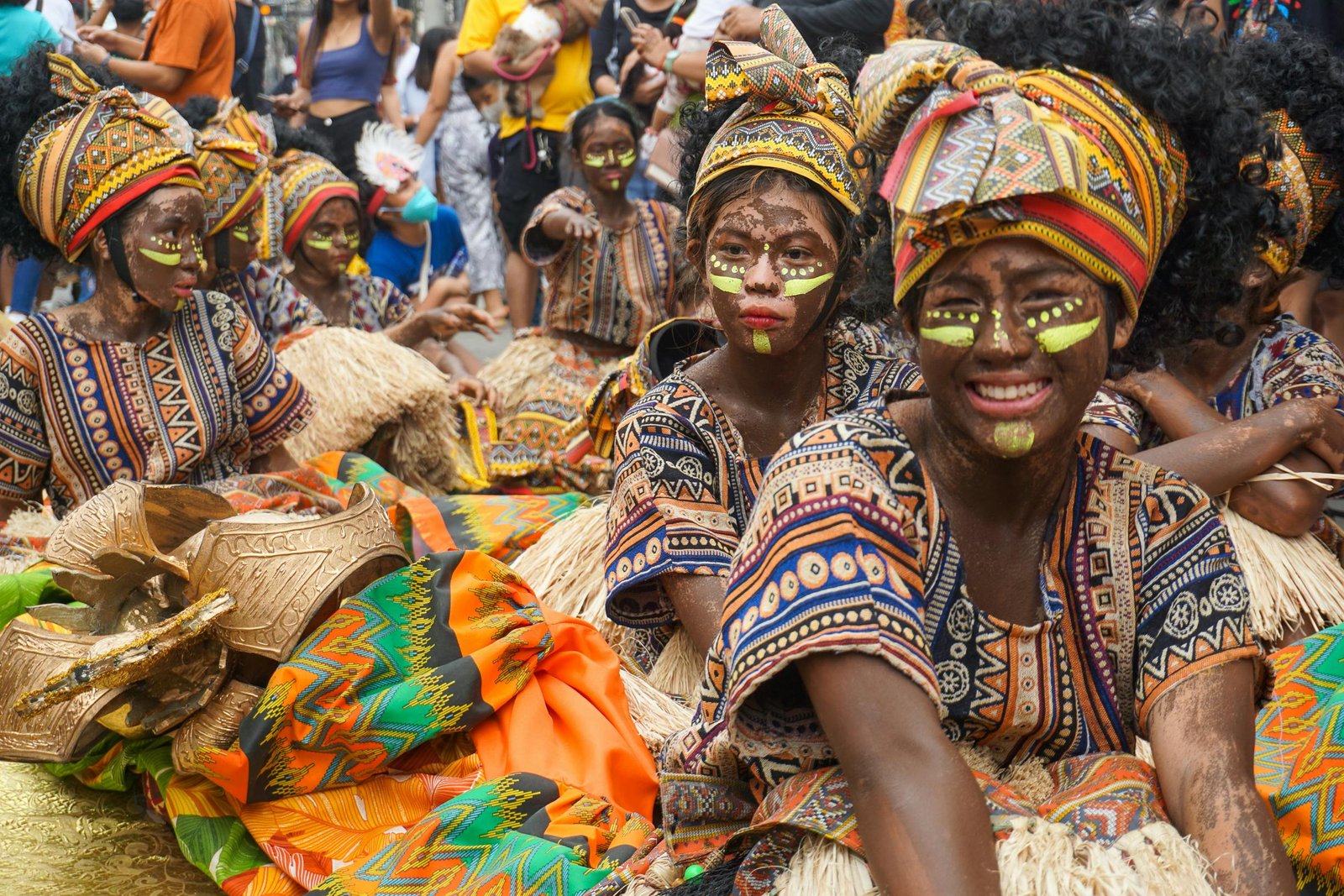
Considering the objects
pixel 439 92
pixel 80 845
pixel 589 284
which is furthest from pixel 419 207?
pixel 80 845

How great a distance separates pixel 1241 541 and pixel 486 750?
1750 millimetres

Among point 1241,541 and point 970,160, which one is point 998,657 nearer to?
point 970,160

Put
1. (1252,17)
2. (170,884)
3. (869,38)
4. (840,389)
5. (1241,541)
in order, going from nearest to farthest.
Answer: (170,884)
(840,389)
(1241,541)
(1252,17)
(869,38)

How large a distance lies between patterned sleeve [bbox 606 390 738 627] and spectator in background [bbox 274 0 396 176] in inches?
233

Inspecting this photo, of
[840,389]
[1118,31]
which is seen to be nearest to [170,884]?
[840,389]

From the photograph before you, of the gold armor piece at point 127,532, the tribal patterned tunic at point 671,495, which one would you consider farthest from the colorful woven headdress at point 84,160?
the tribal patterned tunic at point 671,495

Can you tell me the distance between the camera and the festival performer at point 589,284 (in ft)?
18.8

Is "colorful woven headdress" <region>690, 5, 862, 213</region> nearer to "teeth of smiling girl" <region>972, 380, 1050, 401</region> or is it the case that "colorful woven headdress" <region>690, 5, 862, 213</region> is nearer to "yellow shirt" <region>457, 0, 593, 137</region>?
"teeth of smiling girl" <region>972, 380, 1050, 401</region>

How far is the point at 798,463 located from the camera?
1.85m

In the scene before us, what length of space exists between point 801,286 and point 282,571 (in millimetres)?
1221

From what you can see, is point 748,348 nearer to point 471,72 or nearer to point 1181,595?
point 1181,595

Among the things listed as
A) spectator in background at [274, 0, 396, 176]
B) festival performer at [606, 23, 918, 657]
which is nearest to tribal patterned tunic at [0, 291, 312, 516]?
festival performer at [606, 23, 918, 657]

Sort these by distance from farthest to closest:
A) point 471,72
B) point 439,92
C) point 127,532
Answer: point 439,92 → point 471,72 → point 127,532

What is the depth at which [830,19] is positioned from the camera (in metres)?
5.74
